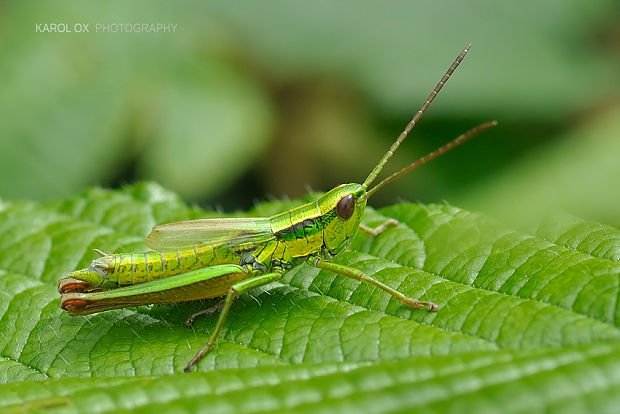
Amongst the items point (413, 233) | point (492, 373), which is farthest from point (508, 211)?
point (413, 233)

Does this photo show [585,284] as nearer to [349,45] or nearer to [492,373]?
[492,373]

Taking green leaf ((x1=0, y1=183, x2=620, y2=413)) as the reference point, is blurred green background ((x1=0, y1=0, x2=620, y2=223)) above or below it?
above

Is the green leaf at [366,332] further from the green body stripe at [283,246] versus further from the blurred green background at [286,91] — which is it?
the blurred green background at [286,91]

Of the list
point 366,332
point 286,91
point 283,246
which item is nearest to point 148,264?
point 283,246

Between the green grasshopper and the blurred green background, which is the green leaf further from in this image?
the blurred green background

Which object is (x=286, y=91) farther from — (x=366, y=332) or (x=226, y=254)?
(x=366, y=332)

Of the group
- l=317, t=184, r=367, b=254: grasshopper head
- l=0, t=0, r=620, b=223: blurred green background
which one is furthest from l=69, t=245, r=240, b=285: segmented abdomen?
l=0, t=0, r=620, b=223: blurred green background
